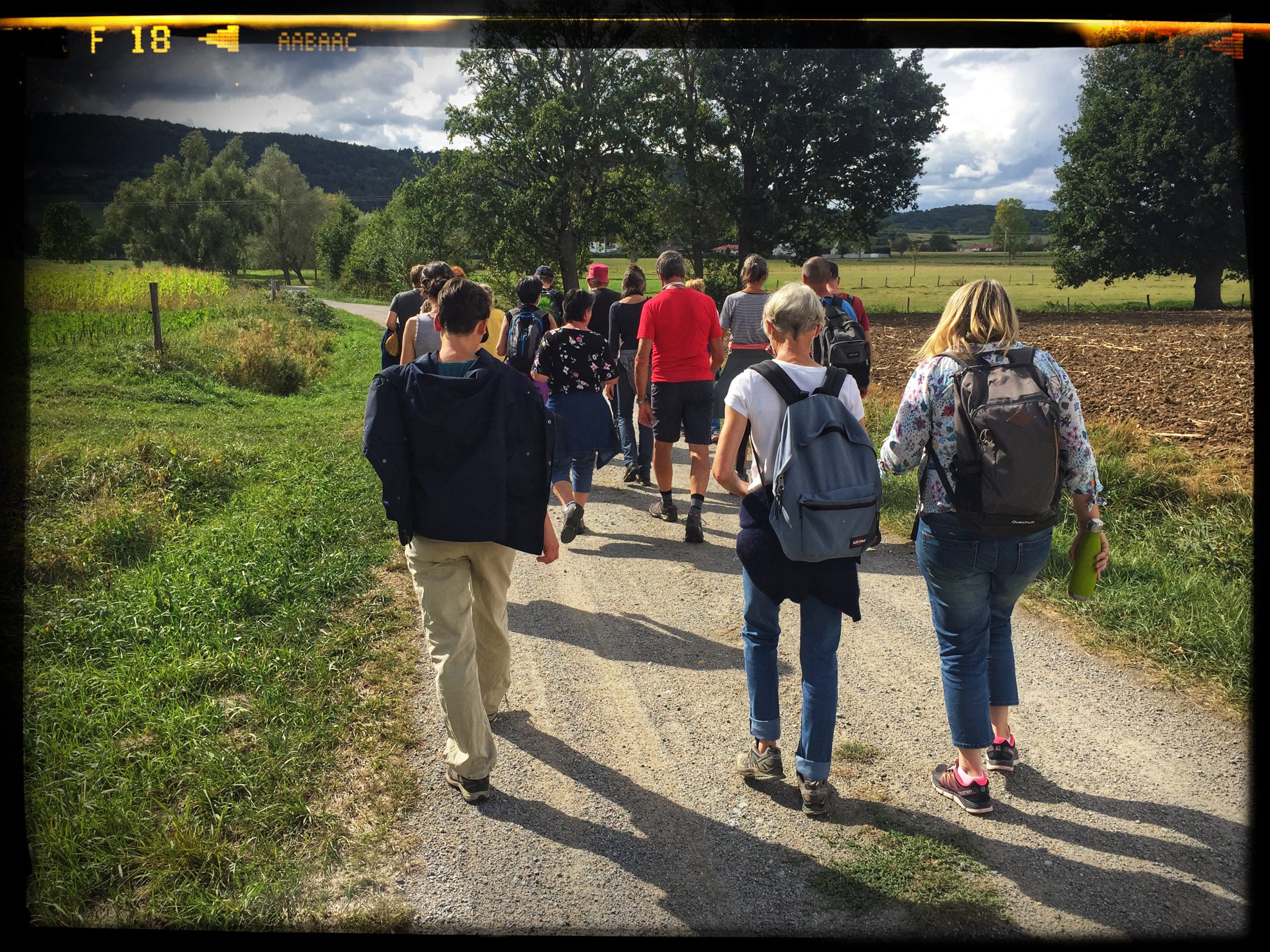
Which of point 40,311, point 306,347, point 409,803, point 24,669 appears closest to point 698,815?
point 409,803

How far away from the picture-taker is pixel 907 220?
95.0 feet

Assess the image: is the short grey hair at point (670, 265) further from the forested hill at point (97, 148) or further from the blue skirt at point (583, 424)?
the forested hill at point (97, 148)

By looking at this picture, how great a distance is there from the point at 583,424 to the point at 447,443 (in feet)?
10.0

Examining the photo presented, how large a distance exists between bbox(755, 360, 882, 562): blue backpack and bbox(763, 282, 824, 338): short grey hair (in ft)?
0.88

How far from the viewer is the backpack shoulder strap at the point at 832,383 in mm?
3203

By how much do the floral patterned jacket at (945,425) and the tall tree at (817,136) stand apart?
17843mm

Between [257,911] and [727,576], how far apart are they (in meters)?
3.70

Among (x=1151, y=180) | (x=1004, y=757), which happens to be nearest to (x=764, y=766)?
(x=1004, y=757)

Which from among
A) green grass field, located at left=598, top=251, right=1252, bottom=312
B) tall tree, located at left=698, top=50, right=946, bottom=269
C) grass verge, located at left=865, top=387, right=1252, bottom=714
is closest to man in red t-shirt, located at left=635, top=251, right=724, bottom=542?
grass verge, located at left=865, top=387, right=1252, bottom=714

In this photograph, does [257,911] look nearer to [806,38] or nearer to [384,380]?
[384,380]

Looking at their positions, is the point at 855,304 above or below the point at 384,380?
above

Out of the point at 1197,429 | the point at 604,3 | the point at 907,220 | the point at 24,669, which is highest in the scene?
the point at 907,220

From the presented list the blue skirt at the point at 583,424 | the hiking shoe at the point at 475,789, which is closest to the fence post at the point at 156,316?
the blue skirt at the point at 583,424

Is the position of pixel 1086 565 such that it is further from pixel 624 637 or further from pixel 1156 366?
pixel 1156 366
